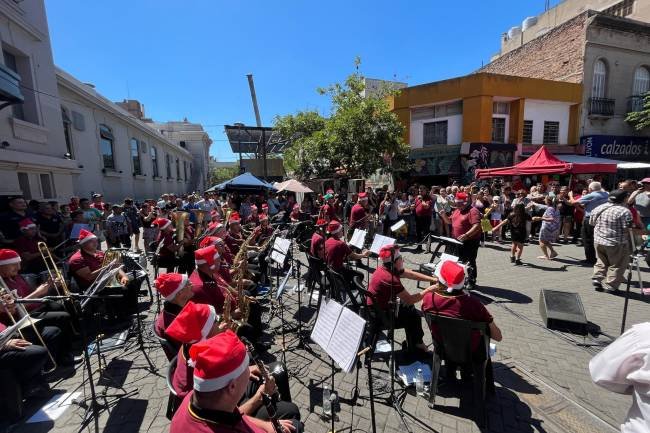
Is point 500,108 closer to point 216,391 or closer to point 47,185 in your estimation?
point 216,391

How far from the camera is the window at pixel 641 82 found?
64.5 feet

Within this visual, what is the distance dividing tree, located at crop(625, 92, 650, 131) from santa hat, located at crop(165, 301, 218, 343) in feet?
85.3

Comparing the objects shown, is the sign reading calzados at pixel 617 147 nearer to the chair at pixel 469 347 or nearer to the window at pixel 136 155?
the chair at pixel 469 347

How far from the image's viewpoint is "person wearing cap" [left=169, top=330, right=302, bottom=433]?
1.67 m

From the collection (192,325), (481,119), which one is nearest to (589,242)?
(192,325)

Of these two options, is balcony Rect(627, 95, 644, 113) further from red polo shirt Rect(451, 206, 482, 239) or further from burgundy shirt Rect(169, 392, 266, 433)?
burgundy shirt Rect(169, 392, 266, 433)

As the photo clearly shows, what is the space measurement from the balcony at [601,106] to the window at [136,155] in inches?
1159

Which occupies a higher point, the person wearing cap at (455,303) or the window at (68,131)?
the window at (68,131)

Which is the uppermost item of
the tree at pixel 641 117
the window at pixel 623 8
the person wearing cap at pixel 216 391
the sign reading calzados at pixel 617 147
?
the window at pixel 623 8

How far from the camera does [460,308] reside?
304 cm

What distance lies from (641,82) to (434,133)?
13.8m

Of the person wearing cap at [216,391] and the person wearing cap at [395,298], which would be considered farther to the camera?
the person wearing cap at [395,298]

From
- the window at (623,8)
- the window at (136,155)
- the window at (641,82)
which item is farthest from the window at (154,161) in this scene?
the window at (623,8)

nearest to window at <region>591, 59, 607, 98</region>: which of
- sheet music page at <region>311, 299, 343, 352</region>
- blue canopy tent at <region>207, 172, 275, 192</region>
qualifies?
blue canopy tent at <region>207, 172, 275, 192</region>
